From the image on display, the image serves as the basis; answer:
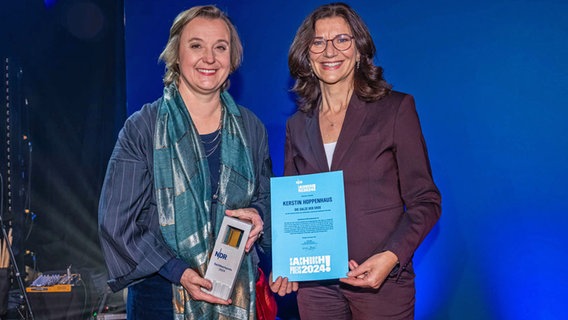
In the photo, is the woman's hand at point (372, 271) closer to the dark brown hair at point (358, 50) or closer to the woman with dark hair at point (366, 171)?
the woman with dark hair at point (366, 171)

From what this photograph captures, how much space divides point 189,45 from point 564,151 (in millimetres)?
2023

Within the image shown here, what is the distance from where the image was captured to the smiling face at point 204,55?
2.24m

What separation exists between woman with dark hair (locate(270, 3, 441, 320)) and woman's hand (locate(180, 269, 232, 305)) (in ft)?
0.77

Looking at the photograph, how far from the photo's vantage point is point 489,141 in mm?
3162

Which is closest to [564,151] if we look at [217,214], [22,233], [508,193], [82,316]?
[508,193]

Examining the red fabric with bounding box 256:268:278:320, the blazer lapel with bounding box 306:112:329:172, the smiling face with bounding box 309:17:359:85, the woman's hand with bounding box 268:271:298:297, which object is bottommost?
the red fabric with bounding box 256:268:278:320

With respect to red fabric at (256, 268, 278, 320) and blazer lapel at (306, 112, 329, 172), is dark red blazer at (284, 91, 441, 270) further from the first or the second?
red fabric at (256, 268, 278, 320)

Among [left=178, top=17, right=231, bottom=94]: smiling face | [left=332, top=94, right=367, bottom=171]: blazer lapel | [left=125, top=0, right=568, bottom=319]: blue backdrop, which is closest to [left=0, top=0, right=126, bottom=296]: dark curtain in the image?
[left=178, top=17, right=231, bottom=94]: smiling face

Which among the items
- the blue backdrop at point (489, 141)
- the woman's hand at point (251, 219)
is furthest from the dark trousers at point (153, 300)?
the blue backdrop at point (489, 141)

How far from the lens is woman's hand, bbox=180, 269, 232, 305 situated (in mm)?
2010

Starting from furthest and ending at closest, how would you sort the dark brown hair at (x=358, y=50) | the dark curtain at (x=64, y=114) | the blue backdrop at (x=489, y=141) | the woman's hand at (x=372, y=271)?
the dark curtain at (x=64, y=114) < the blue backdrop at (x=489, y=141) < the dark brown hair at (x=358, y=50) < the woman's hand at (x=372, y=271)

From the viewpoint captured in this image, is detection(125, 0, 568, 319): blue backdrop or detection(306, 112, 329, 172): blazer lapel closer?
detection(306, 112, 329, 172): blazer lapel

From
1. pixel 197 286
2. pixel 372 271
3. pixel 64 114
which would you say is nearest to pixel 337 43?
pixel 372 271

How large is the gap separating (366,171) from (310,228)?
1.01 ft
